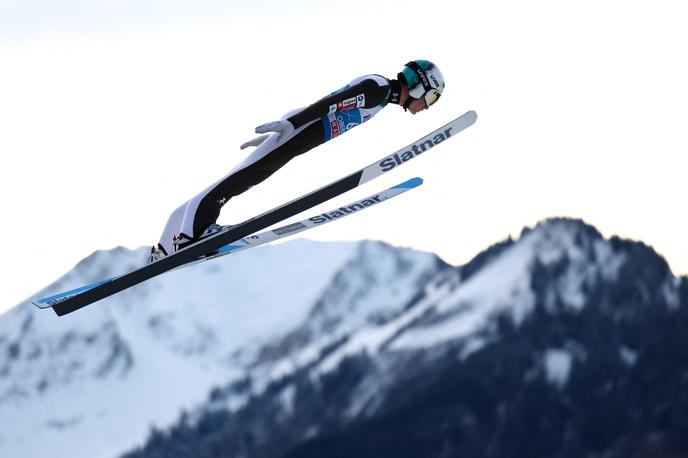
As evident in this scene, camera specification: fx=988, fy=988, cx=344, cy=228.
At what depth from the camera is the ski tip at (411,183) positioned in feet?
44.7

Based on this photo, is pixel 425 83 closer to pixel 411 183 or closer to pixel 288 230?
pixel 411 183

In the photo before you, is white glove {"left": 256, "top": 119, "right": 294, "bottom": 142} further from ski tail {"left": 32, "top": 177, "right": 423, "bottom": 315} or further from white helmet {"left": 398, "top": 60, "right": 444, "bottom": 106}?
white helmet {"left": 398, "top": 60, "right": 444, "bottom": 106}

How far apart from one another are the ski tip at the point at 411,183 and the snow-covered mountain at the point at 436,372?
144 metres

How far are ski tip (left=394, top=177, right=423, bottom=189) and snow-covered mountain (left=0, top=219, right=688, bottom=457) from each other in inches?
5653

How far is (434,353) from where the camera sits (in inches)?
6442

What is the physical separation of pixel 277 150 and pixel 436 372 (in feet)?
517

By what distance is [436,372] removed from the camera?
166m

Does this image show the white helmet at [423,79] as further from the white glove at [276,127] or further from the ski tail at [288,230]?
the white glove at [276,127]

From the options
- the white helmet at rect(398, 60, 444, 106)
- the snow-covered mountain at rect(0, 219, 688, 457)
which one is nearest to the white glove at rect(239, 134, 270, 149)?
the white helmet at rect(398, 60, 444, 106)

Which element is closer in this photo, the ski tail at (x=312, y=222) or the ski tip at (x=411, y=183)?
the ski tail at (x=312, y=222)

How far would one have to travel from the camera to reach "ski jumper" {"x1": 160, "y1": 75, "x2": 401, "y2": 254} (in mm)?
11367

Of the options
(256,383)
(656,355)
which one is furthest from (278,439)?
(656,355)

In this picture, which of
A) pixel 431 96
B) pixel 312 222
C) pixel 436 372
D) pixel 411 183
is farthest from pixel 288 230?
pixel 436 372

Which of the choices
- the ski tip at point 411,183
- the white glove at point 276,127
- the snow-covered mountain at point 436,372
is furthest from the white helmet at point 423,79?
the snow-covered mountain at point 436,372
